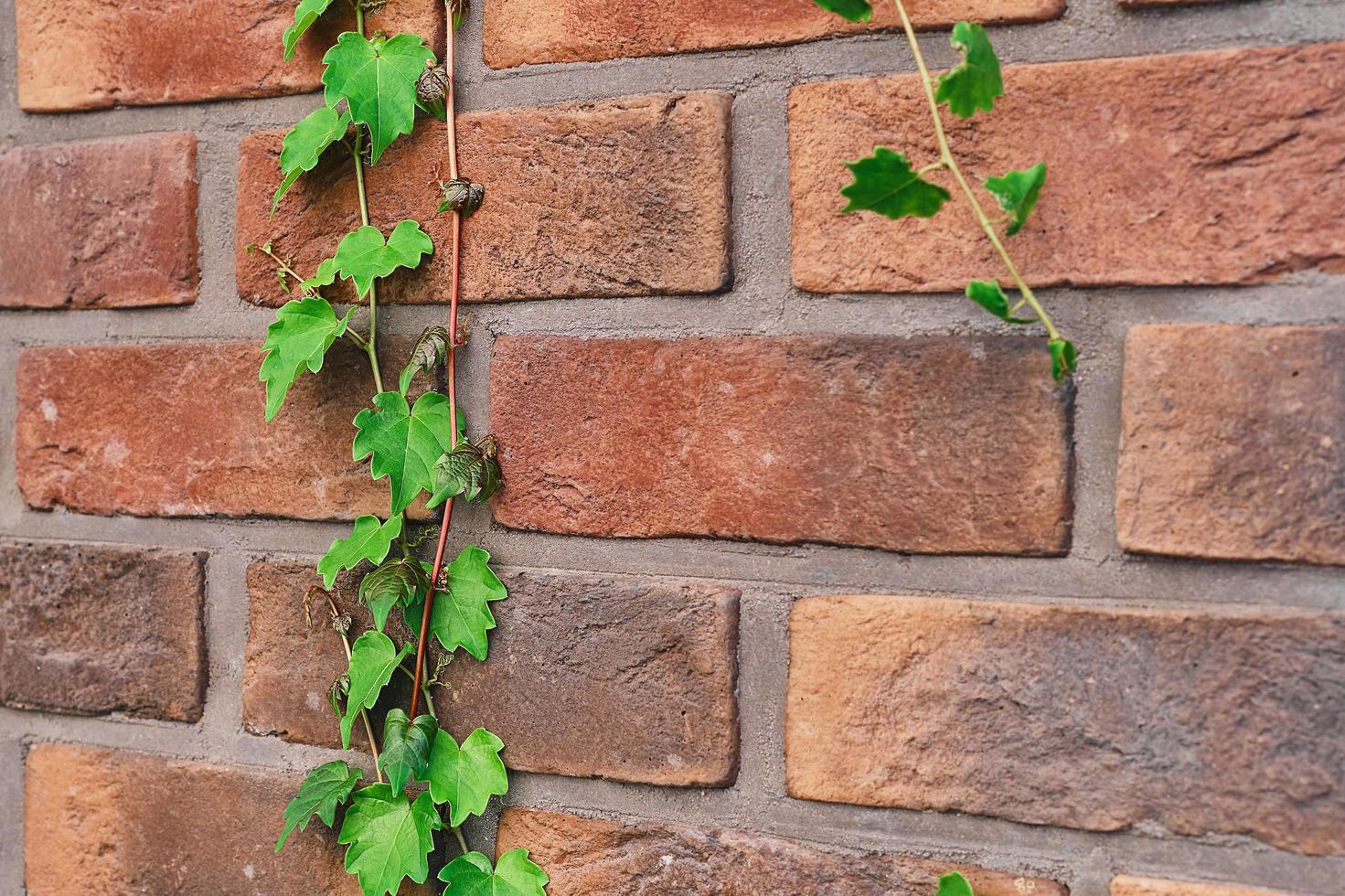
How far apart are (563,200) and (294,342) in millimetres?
158

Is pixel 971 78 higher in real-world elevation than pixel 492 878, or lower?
higher

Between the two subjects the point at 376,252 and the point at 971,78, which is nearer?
the point at 971,78

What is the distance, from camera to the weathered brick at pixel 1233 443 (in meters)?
0.43

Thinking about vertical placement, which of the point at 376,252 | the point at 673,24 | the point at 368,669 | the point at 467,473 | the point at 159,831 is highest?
the point at 673,24

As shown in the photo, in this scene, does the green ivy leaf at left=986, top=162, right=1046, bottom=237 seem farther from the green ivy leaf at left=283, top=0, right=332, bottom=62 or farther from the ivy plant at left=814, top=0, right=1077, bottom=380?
the green ivy leaf at left=283, top=0, right=332, bottom=62

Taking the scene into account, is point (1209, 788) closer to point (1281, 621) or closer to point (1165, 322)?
point (1281, 621)

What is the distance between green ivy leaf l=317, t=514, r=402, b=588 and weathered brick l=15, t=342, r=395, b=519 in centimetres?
2

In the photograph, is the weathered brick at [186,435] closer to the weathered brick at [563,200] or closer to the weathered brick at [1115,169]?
the weathered brick at [563,200]

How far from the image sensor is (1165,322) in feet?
1.46

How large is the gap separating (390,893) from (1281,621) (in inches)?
17.1

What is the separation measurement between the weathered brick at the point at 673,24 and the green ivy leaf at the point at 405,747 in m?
0.34

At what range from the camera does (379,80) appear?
521 mm

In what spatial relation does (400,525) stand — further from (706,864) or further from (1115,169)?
(1115,169)

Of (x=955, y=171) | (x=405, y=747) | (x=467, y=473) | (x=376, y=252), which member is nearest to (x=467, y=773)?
(x=405, y=747)
